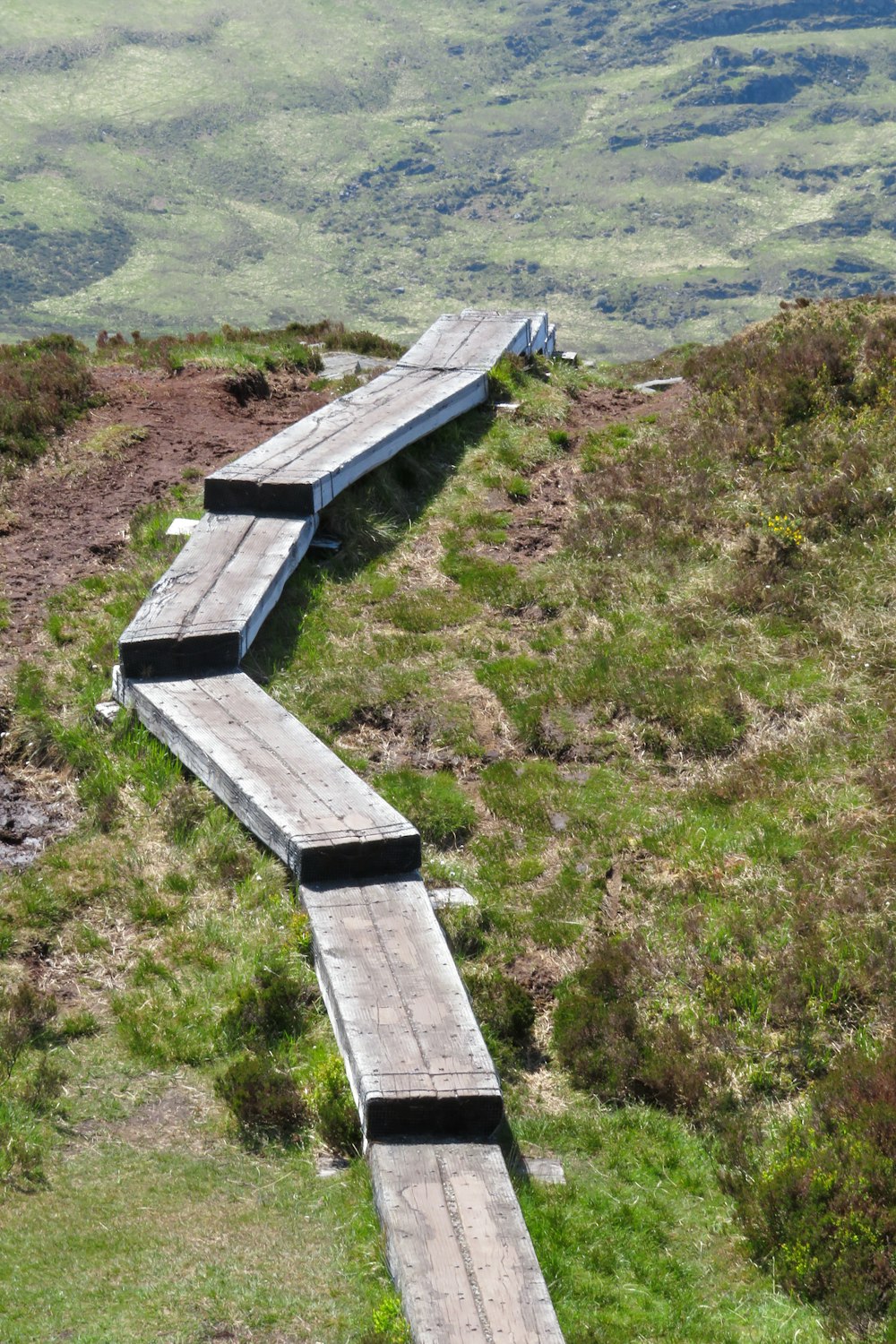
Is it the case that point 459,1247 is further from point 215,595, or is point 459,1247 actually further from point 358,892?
point 215,595

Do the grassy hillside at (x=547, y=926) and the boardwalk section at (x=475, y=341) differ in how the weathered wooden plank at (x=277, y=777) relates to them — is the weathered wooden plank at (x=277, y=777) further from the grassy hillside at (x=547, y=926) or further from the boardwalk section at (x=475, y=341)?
the boardwalk section at (x=475, y=341)

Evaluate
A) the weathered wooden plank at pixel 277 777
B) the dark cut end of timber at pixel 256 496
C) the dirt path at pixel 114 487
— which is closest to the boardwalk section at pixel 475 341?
the dirt path at pixel 114 487

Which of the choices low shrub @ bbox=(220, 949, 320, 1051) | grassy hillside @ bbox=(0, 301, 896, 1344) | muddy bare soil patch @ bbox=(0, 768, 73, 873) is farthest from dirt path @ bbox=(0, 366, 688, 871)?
low shrub @ bbox=(220, 949, 320, 1051)

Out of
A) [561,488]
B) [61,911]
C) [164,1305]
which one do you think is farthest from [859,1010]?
[561,488]

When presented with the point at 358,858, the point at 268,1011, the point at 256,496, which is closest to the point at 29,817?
the point at 358,858

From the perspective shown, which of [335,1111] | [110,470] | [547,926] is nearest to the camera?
[335,1111]

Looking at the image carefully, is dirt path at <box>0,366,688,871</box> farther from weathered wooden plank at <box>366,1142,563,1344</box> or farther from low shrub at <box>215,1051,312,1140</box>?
weathered wooden plank at <box>366,1142,563,1344</box>
